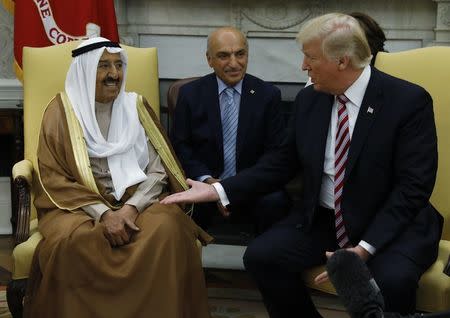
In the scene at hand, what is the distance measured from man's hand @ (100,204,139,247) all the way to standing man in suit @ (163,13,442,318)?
0.17m

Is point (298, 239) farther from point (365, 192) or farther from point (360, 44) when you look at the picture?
point (360, 44)

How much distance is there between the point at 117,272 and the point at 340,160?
869mm

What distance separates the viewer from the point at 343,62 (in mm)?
2508

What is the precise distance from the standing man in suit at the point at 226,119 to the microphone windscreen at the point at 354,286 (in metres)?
1.81

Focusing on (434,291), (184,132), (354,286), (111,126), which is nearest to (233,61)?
(184,132)

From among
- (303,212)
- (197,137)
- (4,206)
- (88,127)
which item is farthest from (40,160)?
(4,206)

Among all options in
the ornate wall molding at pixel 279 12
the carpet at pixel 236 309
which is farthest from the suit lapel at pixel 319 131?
the ornate wall molding at pixel 279 12

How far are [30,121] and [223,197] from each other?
104 centimetres

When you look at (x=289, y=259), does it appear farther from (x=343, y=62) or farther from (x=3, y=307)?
(x=3, y=307)

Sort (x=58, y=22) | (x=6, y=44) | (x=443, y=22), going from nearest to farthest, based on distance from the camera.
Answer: (x=58, y=22) < (x=443, y=22) < (x=6, y=44)

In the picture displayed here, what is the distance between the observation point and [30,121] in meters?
3.33

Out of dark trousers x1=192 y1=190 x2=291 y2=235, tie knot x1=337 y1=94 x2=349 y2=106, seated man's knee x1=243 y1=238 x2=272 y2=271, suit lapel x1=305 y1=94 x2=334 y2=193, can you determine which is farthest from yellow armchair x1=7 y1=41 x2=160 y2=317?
tie knot x1=337 y1=94 x2=349 y2=106

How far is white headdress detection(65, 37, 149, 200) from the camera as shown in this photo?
2986mm

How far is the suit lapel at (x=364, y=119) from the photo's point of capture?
99.6 inches
